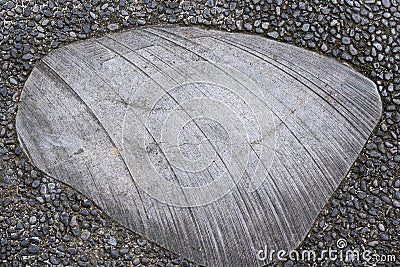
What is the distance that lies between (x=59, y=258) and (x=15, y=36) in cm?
112

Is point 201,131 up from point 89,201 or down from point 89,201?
up

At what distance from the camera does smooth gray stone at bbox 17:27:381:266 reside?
7.80 feet

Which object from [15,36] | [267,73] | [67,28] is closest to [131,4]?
[67,28]

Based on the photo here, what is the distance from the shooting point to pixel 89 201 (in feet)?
7.82

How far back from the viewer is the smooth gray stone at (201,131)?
7.80 feet

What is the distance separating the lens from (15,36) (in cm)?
263

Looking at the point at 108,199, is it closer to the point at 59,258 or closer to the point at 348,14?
the point at 59,258

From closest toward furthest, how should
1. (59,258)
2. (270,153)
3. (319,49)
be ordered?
(59,258) → (270,153) → (319,49)

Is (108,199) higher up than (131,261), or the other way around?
(108,199)

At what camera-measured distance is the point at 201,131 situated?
2.50 metres

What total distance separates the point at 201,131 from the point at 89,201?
607 millimetres

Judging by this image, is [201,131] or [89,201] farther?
[201,131]

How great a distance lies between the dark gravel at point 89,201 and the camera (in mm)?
2326

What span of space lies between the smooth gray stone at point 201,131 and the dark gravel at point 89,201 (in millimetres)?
56
